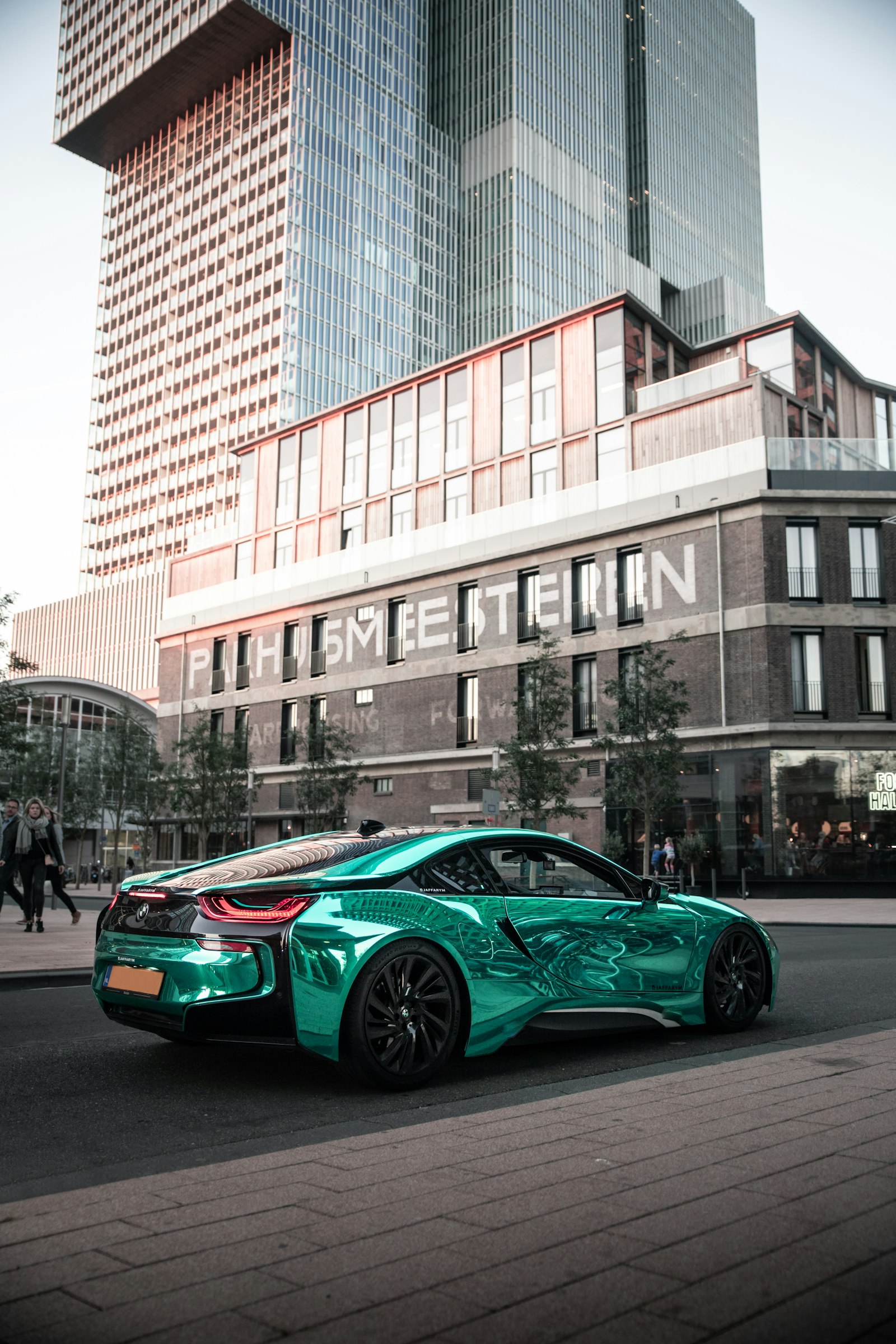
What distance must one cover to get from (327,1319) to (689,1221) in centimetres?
118

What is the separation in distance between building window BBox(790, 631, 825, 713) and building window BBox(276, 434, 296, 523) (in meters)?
23.7

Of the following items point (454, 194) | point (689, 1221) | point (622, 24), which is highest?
point (622, 24)

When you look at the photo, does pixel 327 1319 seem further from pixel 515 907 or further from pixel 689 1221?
pixel 515 907

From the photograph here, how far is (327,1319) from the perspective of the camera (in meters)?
2.49

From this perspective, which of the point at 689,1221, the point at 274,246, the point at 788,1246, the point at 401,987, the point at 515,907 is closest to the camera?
the point at 788,1246

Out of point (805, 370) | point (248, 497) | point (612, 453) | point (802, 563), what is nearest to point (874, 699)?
point (802, 563)

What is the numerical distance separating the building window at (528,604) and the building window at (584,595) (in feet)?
4.68

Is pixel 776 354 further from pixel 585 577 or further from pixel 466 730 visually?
pixel 466 730

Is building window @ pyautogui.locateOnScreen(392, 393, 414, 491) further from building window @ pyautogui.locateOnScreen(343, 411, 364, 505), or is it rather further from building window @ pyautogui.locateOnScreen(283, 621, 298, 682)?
building window @ pyautogui.locateOnScreen(283, 621, 298, 682)

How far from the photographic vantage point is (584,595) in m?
36.8

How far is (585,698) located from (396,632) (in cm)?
905

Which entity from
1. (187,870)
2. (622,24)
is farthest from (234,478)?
(187,870)

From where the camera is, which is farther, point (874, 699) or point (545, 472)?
point (545, 472)

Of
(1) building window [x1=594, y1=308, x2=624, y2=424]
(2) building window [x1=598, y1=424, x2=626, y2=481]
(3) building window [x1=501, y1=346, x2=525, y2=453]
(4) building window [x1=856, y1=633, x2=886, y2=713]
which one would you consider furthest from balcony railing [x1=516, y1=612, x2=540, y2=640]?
(4) building window [x1=856, y1=633, x2=886, y2=713]
